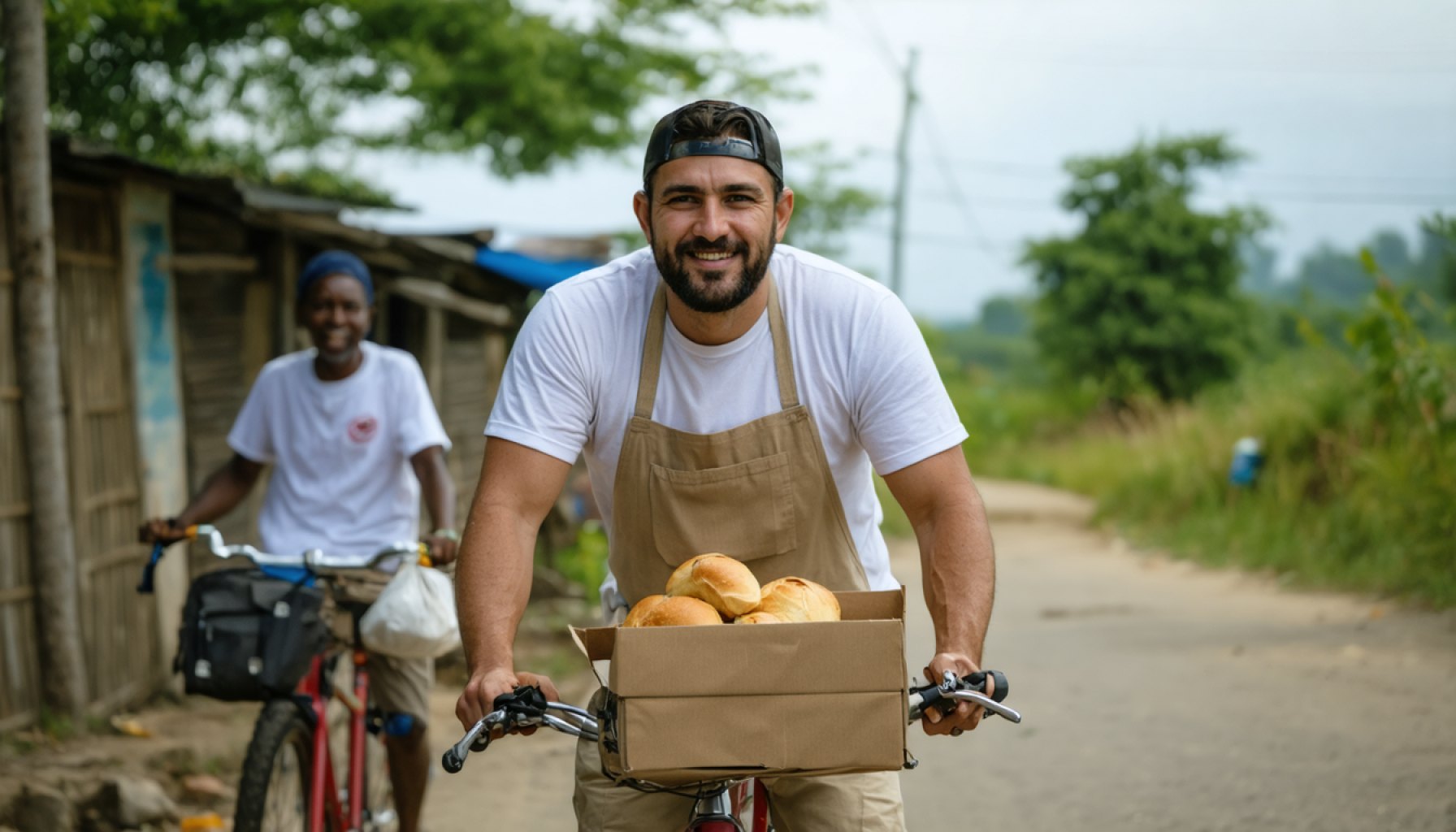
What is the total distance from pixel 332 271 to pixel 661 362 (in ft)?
7.23

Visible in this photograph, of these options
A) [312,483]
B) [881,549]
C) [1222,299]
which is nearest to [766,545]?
[881,549]

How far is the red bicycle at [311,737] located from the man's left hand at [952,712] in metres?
2.24

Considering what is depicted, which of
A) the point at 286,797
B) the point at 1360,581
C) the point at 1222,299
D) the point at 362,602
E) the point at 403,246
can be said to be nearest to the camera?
the point at 286,797

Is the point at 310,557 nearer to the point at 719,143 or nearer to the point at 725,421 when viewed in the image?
the point at 725,421

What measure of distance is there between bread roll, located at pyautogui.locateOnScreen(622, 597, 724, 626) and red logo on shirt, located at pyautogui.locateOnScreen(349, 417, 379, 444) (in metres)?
2.56

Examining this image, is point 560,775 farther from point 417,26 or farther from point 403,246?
point 417,26

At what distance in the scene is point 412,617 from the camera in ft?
14.0

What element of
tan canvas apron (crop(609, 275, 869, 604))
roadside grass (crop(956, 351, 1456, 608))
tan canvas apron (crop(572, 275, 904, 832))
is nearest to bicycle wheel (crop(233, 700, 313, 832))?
tan canvas apron (crop(572, 275, 904, 832))

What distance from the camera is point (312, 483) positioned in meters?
4.81

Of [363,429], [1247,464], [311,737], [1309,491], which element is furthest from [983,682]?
[1247,464]

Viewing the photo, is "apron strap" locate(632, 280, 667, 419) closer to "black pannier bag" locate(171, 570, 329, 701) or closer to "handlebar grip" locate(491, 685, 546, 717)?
"handlebar grip" locate(491, 685, 546, 717)

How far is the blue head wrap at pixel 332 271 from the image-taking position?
4867 mm

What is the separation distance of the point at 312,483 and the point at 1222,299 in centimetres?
3687

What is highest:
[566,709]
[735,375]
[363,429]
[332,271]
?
[332,271]
